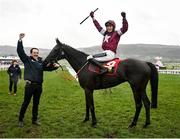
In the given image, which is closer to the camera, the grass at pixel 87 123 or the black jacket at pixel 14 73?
the grass at pixel 87 123

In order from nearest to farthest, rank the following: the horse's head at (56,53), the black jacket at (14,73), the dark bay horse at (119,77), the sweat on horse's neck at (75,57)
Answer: the dark bay horse at (119,77) → the horse's head at (56,53) → the sweat on horse's neck at (75,57) → the black jacket at (14,73)

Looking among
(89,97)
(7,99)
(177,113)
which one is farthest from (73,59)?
(7,99)

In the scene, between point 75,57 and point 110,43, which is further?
point 75,57

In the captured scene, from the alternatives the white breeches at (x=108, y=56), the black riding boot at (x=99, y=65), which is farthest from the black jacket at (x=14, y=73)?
the white breeches at (x=108, y=56)

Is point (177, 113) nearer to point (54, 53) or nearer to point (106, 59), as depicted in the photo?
point (106, 59)

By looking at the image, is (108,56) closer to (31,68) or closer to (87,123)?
(87,123)

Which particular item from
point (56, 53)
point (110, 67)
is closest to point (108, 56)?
point (110, 67)

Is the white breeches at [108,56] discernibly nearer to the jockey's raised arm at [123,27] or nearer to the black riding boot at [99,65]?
the black riding boot at [99,65]

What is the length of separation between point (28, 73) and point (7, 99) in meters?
6.01

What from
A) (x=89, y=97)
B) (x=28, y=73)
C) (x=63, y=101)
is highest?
(x=28, y=73)

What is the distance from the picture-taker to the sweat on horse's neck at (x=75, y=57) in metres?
9.22

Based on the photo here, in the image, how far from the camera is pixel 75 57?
930cm

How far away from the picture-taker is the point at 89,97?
881 centimetres

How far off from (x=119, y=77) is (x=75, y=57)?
1.49 meters
